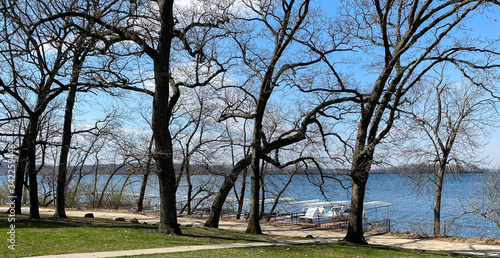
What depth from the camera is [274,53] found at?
1595cm

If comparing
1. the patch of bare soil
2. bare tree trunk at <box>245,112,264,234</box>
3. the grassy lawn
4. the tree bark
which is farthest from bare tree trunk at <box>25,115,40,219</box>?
the patch of bare soil

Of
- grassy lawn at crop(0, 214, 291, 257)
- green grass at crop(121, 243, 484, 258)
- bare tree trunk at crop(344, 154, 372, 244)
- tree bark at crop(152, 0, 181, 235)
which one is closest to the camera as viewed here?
grassy lawn at crop(0, 214, 291, 257)

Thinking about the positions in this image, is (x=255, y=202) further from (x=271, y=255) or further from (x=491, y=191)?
(x=491, y=191)

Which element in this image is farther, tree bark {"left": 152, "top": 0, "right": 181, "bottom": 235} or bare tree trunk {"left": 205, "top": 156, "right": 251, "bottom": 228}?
bare tree trunk {"left": 205, "top": 156, "right": 251, "bottom": 228}

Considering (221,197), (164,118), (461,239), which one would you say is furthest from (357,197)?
(164,118)

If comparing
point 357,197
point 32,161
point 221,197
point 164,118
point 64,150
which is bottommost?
point 221,197

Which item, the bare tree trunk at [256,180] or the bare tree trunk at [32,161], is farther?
the bare tree trunk at [256,180]

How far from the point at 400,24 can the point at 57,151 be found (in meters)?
29.2

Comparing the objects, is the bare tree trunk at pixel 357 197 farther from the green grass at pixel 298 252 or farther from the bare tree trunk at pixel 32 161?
the bare tree trunk at pixel 32 161

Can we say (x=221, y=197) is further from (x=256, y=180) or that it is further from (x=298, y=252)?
(x=298, y=252)

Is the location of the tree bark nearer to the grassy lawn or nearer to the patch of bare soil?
the grassy lawn

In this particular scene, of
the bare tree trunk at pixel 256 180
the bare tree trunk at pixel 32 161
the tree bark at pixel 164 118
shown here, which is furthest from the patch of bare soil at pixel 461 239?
the bare tree trunk at pixel 32 161

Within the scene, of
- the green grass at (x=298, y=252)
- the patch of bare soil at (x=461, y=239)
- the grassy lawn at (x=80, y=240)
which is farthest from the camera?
the patch of bare soil at (x=461, y=239)

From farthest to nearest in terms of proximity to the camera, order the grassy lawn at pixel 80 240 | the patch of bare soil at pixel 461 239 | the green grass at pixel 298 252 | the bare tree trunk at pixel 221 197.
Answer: the patch of bare soil at pixel 461 239 → the bare tree trunk at pixel 221 197 → the green grass at pixel 298 252 → the grassy lawn at pixel 80 240
